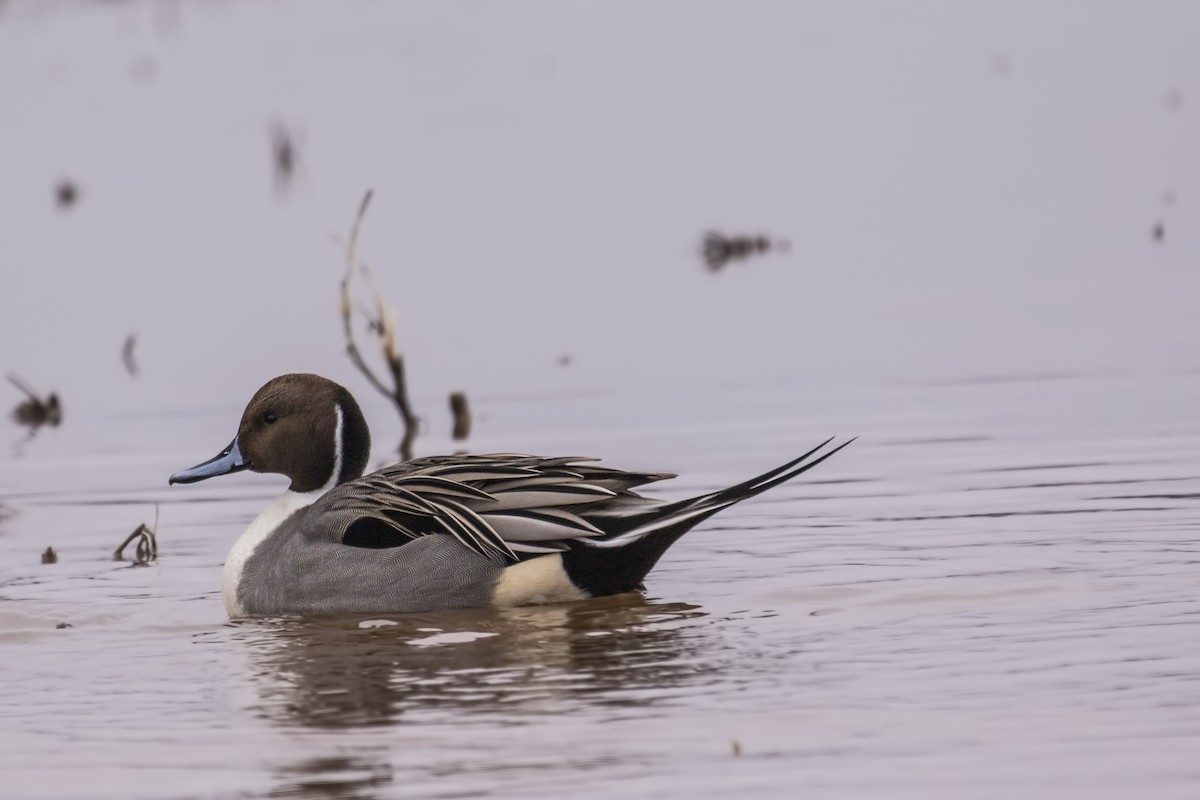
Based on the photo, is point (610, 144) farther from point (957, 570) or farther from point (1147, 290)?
point (957, 570)

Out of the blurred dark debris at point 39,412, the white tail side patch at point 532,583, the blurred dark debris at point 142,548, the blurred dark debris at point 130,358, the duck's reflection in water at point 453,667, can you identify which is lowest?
the duck's reflection in water at point 453,667

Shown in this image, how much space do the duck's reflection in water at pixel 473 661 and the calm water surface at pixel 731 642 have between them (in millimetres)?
16

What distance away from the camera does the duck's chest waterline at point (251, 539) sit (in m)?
7.25

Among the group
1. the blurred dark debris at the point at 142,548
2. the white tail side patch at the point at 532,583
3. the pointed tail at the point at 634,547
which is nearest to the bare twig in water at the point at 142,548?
the blurred dark debris at the point at 142,548

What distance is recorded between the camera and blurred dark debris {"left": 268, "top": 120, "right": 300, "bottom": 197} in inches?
693

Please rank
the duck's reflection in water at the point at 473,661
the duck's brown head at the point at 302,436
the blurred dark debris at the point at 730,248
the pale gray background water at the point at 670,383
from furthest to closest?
the blurred dark debris at the point at 730,248, the duck's brown head at the point at 302,436, the duck's reflection in water at the point at 473,661, the pale gray background water at the point at 670,383

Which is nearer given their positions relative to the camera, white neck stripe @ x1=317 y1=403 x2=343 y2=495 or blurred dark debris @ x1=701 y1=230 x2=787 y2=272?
white neck stripe @ x1=317 y1=403 x2=343 y2=495

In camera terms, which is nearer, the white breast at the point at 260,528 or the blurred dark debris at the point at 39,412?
the white breast at the point at 260,528

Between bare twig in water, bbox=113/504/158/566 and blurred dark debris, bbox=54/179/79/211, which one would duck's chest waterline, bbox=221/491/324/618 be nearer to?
bare twig in water, bbox=113/504/158/566

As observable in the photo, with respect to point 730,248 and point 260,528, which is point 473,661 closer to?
point 260,528

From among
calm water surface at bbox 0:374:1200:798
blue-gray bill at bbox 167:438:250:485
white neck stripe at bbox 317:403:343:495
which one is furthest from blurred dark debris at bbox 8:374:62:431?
white neck stripe at bbox 317:403:343:495

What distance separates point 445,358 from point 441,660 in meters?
5.58

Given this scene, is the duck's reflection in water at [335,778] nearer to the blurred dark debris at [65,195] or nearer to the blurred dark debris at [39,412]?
the blurred dark debris at [39,412]

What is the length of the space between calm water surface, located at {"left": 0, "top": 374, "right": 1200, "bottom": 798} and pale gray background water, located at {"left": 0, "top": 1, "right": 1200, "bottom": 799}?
2cm
